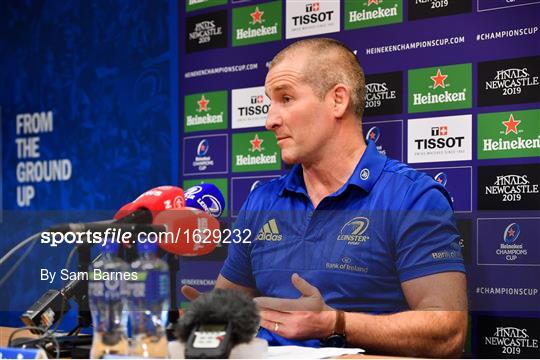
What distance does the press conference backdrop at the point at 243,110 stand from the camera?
2.64 metres

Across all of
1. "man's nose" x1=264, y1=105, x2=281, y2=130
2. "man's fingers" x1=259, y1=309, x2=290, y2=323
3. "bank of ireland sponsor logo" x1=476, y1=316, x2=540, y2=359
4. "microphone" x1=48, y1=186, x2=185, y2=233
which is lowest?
Answer: "bank of ireland sponsor logo" x1=476, y1=316, x2=540, y2=359

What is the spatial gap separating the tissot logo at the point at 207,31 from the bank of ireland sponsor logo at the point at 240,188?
60cm

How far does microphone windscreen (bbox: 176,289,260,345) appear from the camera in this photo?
1349mm

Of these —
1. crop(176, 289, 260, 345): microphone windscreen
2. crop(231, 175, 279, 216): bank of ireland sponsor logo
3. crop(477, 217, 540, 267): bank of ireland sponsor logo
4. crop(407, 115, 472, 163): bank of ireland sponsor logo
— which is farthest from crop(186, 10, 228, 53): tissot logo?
crop(176, 289, 260, 345): microphone windscreen

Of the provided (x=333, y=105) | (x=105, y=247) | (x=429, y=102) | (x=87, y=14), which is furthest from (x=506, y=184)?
(x=87, y=14)

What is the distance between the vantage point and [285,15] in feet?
10.7

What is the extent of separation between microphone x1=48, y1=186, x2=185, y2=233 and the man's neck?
0.91 meters

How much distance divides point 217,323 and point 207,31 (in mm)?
2345

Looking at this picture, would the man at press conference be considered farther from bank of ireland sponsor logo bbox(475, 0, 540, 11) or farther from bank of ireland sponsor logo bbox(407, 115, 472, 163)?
bank of ireland sponsor logo bbox(475, 0, 540, 11)

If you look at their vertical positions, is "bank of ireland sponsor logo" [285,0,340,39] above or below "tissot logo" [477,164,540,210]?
above

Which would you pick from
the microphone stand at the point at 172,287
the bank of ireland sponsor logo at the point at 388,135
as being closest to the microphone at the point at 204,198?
the microphone stand at the point at 172,287

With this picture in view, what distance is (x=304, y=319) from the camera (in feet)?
6.57

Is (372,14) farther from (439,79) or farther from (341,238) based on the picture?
(341,238)

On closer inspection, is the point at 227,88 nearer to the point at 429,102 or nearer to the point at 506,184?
the point at 429,102
